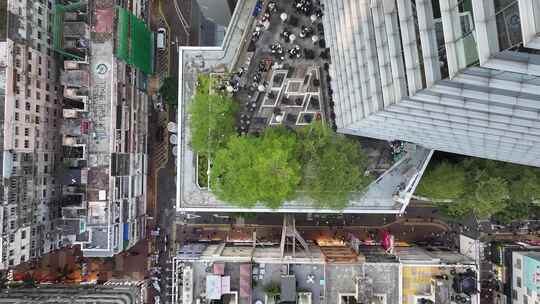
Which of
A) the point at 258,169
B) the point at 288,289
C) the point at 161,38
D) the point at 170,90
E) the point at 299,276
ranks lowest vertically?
the point at 288,289

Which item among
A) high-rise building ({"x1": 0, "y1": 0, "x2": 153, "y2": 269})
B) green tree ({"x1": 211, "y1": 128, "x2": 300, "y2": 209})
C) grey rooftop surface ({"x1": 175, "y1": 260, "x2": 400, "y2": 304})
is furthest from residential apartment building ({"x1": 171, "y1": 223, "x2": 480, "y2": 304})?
high-rise building ({"x1": 0, "y1": 0, "x2": 153, "y2": 269})

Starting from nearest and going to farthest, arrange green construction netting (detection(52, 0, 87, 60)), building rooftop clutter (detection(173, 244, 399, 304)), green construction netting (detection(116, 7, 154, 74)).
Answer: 1. building rooftop clutter (detection(173, 244, 399, 304))
2. green construction netting (detection(116, 7, 154, 74))
3. green construction netting (detection(52, 0, 87, 60))

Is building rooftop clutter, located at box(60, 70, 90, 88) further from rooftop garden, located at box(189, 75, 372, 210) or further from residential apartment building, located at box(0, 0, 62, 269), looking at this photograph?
rooftop garden, located at box(189, 75, 372, 210)

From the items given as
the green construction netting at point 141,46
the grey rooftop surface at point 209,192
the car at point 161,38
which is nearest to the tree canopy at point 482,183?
the grey rooftop surface at point 209,192

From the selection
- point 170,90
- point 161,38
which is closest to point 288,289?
point 170,90

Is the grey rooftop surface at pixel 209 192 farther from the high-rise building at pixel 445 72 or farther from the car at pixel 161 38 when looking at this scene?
the car at pixel 161 38

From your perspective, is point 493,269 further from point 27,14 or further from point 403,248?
point 27,14

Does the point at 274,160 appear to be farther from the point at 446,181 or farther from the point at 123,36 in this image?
the point at 123,36

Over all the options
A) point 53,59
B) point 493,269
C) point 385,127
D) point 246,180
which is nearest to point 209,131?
point 246,180
